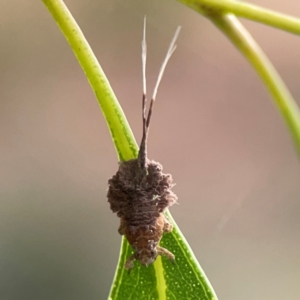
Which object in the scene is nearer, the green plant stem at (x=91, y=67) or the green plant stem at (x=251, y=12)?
the green plant stem at (x=251, y=12)

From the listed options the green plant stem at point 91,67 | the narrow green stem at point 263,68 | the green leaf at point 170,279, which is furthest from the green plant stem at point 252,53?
the green leaf at point 170,279

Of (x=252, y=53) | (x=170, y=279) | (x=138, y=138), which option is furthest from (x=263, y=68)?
(x=138, y=138)

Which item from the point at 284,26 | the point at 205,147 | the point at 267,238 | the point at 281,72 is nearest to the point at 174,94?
the point at 205,147

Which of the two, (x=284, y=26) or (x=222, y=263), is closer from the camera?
(x=284, y=26)

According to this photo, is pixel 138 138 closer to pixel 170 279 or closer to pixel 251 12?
pixel 170 279

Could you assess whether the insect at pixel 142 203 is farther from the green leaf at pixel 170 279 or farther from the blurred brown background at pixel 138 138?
the blurred brown background at pixel 138 138

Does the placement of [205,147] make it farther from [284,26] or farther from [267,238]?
[284,26]
